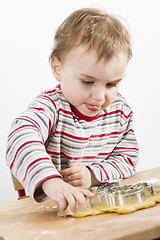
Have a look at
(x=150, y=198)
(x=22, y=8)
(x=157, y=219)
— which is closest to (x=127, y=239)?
(x=157, y=219)

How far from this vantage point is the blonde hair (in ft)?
2.42

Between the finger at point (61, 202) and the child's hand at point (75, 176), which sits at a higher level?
the child's hand at point (75, 176)

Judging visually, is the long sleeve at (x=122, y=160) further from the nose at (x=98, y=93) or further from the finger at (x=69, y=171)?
the nose at (x=98, y=93)

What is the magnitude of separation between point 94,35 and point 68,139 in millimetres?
269

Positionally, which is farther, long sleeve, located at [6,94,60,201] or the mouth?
the mouth

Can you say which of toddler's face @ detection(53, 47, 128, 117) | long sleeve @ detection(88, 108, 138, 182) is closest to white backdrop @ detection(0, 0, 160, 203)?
long sleeve @ detection(88, 108, 138, 182)

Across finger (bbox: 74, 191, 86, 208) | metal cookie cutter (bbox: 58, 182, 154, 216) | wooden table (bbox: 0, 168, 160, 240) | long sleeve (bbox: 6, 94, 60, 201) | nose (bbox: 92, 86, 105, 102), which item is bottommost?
wooden table (bbox: 0, 168, 160, 240)

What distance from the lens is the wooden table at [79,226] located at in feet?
1.32

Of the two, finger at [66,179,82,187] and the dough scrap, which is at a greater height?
finger at [66,179,82,187]

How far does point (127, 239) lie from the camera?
0.39 meters

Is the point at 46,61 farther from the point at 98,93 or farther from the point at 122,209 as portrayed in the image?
the point at 122,209

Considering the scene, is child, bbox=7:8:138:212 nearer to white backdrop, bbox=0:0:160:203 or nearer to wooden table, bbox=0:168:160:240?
wooden table, bbox=0:168:160:240

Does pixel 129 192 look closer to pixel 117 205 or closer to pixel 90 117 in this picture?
pixel 117 205

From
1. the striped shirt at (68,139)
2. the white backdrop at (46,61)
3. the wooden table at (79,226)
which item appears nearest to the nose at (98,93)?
the striped shirt at (68,139)
